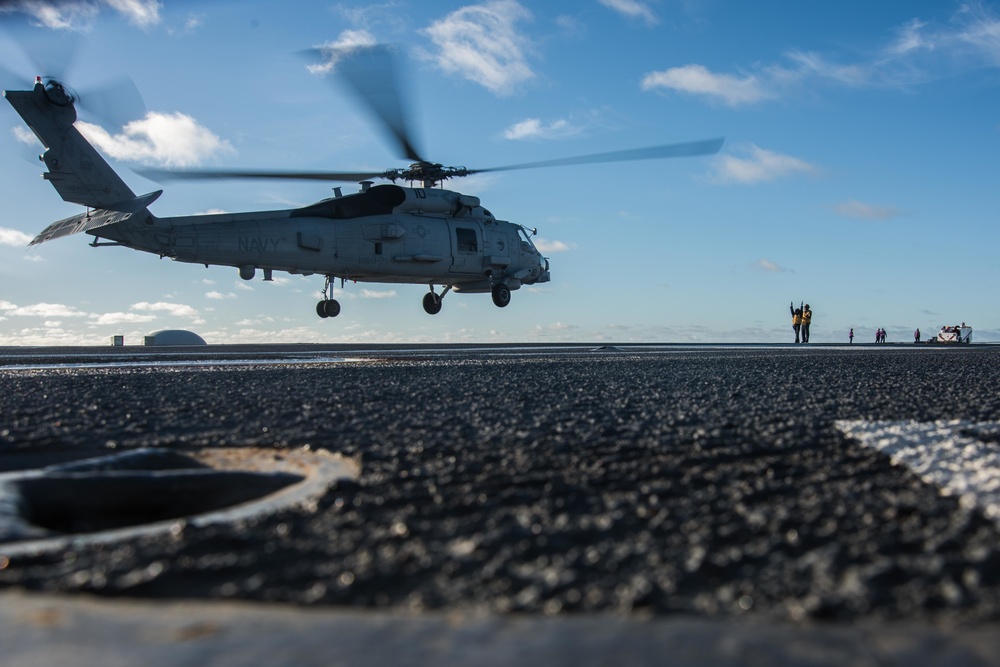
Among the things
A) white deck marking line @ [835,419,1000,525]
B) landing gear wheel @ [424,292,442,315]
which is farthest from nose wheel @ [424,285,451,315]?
white deck marking line @ [835,419,1000,525]

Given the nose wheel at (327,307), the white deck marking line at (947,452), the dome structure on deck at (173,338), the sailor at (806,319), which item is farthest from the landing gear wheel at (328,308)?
the white deck marking line at (947,452)

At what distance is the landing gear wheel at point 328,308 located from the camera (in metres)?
19.2

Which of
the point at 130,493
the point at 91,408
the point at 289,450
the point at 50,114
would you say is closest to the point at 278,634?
the point at 130,493

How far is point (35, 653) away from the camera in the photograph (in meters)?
Answer: 0.68

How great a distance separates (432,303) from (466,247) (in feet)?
8.83

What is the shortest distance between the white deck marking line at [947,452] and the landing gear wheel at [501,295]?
17659 mm

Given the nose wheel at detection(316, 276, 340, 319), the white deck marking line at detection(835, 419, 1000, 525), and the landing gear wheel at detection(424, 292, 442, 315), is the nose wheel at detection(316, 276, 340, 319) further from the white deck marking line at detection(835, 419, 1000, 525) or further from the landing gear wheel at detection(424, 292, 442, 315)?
the white deck marking line at detection(835, 419, 1000, 525)

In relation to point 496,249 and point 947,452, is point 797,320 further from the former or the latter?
point 947,452

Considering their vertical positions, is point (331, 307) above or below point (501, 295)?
below

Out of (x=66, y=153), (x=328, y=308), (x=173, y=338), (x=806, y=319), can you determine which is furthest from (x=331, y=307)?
(x=806, y=319)

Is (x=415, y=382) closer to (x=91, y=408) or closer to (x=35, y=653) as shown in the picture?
(x=91, y=408)

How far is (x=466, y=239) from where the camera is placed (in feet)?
61.2

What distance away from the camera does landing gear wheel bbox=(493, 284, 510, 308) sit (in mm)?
19906

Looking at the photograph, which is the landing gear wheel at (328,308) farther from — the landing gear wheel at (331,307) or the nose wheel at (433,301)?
the nose wheel at (433,301)
